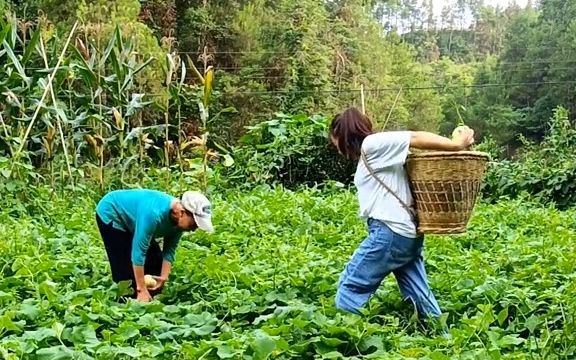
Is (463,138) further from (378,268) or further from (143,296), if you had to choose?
(143,296)

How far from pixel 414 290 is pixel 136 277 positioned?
4.99 feet

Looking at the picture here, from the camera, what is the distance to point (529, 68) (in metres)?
41.3

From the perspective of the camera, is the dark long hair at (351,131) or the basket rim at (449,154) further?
the dark long hair at (351,131)

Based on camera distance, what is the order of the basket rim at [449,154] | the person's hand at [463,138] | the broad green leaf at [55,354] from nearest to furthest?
the broad green leaf at [55,354] → the basket rim at [449,154] → the person's hand at [463,138]

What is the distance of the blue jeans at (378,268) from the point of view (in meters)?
3.95

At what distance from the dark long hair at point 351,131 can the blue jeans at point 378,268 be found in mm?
376

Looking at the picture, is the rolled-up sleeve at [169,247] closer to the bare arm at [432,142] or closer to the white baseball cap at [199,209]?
the white baseball cap at [199,209]

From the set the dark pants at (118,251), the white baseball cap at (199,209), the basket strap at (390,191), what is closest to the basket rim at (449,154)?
the basket strap at (390,191)

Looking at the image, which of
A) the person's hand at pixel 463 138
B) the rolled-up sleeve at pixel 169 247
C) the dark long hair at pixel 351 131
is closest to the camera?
the person's hand at pixel 463 138

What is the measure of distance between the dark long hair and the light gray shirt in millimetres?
64

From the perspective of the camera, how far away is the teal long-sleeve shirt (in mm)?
4406

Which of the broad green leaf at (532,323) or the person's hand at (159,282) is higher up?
the broad green leaf at (532,323)

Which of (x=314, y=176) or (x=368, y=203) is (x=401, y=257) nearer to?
(x=368, y=203)

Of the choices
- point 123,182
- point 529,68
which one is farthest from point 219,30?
point 529,68
